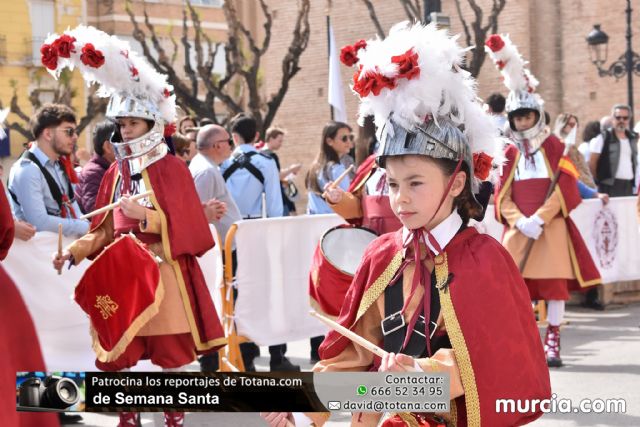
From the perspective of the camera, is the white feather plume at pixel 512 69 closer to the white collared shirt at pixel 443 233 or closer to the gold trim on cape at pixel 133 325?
the gold trim on cape at pixel 133 325

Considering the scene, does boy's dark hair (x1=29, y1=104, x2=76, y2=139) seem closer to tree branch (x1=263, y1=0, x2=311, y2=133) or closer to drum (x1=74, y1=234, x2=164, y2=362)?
drum (x1=74, y1=234, x2=164, y2=362)

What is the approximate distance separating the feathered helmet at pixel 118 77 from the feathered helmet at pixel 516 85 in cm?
343

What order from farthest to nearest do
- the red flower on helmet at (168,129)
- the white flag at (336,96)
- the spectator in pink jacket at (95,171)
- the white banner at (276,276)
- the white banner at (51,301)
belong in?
the white flag at (336,96), the white banner at (276,276), the spectator in pink jacket at (95,171), the white banner at (51,301), the red flower on helmet at (168,129)

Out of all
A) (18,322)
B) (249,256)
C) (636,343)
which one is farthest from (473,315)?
(636,343)

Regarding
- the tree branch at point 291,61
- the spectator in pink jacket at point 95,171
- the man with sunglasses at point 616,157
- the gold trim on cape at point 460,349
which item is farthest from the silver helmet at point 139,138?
the tree branch at point 291,61

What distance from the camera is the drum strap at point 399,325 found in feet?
12.4

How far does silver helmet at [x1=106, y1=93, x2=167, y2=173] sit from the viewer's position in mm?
6605

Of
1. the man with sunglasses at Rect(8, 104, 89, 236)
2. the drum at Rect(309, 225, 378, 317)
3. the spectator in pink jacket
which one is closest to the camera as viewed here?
the drum at Rect(309, 225, 378, 317)

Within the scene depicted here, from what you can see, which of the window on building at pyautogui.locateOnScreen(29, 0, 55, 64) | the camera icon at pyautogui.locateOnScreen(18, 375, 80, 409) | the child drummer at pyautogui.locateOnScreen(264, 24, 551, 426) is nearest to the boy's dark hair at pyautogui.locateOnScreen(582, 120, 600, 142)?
the child drummer at pyautogui.locateOnScreen(264, 24, 551, 426)

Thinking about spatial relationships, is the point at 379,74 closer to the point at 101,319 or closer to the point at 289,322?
the point at 101,319

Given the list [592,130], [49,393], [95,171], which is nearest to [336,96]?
[592,130]

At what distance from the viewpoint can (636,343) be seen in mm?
10445

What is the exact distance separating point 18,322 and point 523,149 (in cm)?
596

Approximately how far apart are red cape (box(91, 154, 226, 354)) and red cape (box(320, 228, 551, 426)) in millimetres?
3024
